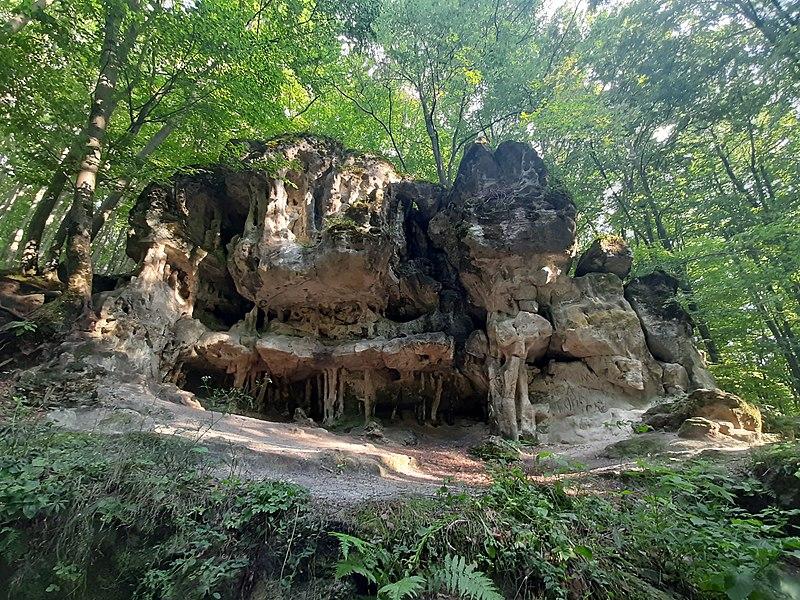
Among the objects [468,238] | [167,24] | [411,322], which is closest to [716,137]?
[468,238]

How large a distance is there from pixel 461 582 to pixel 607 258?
1230 centimetres

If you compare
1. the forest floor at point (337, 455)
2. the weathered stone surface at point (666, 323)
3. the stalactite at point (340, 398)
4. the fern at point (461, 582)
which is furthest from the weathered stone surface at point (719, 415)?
the stalactite at point (340, 398)

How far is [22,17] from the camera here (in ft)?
26.5

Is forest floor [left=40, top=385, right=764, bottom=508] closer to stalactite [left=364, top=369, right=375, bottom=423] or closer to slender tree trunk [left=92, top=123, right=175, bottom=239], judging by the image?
stalactite [left=364, top=369, right=375, bottom=423]

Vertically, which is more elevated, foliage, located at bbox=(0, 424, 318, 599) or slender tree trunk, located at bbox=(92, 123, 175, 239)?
slender tree trunk, located at bbox=(92, 123, 175, 239)

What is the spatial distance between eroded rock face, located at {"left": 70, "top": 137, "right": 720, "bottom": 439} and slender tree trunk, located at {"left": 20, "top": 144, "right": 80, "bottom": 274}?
71.7 inches

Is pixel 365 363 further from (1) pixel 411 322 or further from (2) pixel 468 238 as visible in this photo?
(2) pixel 468 238

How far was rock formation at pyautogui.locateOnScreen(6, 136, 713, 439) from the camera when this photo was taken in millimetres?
11352

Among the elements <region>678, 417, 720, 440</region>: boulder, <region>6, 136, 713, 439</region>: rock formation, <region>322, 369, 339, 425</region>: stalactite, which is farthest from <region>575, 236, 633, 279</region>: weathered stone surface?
<region>322, 369, 339, 425</region>: stalactite

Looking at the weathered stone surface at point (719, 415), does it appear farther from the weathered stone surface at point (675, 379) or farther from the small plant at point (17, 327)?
the small plant at point (17, 327)

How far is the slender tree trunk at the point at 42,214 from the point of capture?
9.12m

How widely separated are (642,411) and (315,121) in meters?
17.3

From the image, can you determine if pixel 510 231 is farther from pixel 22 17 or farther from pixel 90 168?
pixel 22 17

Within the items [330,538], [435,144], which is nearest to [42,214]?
[330,538]
